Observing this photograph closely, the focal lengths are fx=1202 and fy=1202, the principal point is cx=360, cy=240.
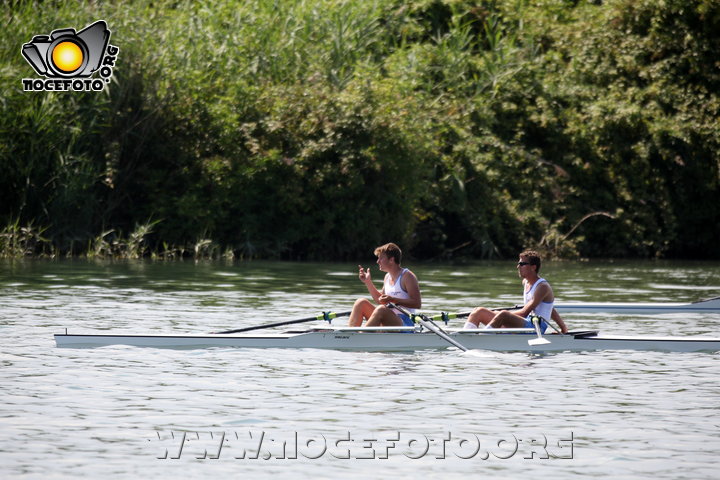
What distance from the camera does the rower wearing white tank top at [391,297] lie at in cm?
1438

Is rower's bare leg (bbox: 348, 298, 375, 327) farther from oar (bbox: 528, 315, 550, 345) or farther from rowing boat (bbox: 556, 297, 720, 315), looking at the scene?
rowing boat (bbox: 556, 297, 720, 315)

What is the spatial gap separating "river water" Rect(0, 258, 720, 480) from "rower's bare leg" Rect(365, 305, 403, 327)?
0.55 m

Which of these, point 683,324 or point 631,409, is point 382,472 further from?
point 683,324

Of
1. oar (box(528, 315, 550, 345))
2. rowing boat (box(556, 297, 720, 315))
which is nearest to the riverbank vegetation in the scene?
rowing boat (box(556, 297, 720, 315))

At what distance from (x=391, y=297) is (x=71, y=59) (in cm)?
1939

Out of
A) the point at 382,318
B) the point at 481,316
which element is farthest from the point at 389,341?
the point at 481,316

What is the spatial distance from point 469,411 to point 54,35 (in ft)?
72.3

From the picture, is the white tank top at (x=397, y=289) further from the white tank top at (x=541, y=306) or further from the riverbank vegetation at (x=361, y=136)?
the riverbank vegetation at (x=361, y=136)

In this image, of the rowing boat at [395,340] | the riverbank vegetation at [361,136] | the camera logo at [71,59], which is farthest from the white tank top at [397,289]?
the camera logo at [71,59]

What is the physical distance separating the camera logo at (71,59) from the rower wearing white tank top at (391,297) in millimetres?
16957

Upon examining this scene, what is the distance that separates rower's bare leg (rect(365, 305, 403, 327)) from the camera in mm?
14359

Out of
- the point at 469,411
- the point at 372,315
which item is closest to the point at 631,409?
Answer: the point at 469,411

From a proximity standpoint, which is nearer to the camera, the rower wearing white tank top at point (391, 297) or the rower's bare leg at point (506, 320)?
the rower's bare leg at point (506, 320)

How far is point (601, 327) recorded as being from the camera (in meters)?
17.4
